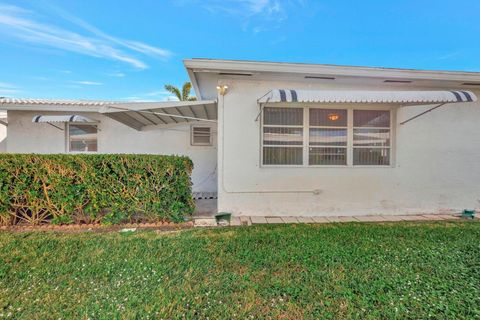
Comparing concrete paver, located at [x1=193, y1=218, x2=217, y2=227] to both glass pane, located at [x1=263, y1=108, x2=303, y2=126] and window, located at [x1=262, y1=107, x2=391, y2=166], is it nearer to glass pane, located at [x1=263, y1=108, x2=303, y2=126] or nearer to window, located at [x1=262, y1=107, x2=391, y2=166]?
window, located at [x1=262, y1=107, x2=391, y2=166]

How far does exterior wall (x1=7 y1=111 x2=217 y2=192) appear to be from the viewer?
9.47 meters

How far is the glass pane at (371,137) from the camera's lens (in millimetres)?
7172

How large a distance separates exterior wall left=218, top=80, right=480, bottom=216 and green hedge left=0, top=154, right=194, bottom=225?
167 centimetres

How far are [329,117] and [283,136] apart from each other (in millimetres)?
1621

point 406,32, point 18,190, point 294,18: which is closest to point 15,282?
point 18,190

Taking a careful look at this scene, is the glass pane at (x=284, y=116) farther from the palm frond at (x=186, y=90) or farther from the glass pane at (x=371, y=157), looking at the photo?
the palm frond at (x=186, y=90)

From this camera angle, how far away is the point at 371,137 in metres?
7.19

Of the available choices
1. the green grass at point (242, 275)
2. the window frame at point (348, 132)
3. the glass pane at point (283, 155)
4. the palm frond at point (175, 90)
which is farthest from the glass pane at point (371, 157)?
the palm frond at point (175, 90)

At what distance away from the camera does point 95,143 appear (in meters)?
9.94

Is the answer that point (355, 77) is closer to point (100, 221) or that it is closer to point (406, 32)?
point (100, 221)

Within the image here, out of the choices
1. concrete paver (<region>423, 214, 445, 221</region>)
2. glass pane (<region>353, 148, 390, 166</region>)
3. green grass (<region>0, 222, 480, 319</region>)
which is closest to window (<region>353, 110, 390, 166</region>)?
glass pane (<region>353, 148, 390, 166</region>)

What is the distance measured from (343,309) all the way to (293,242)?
2.02 metres

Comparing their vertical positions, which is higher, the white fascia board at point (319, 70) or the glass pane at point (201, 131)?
the white fascia board at point (319, 70)

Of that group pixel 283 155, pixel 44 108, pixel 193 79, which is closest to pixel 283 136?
pixel 283 155
